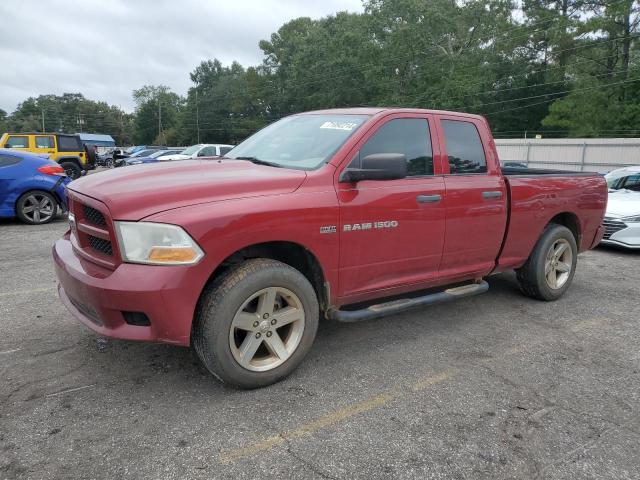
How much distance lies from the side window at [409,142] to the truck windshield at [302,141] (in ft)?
0.63

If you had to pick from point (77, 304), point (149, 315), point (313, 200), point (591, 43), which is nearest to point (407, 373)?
point (313, 200)

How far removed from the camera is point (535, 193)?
4883 millimetres

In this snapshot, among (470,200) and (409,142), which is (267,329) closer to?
(409,142)

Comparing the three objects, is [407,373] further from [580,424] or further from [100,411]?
[100,411]

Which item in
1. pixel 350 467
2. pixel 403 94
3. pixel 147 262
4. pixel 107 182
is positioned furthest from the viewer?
pixel 403 94

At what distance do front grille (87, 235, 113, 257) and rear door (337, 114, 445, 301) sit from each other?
148 centimetres

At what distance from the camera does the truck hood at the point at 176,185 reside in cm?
287

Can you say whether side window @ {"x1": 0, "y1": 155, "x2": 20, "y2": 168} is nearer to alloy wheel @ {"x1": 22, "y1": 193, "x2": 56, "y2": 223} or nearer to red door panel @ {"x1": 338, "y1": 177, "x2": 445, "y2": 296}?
alloy wheel @ {"x1": 22, "y1": 193, "x2": 56, "y2": 223}

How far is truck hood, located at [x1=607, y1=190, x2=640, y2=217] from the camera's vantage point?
8219mm

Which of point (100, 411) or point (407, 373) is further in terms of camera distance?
point (407, 373)

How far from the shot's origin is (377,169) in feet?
11.1

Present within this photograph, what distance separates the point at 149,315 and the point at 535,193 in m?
3.81

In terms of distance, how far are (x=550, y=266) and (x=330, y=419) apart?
3476 millimetres

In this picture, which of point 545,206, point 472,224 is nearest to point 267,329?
point 472,224
